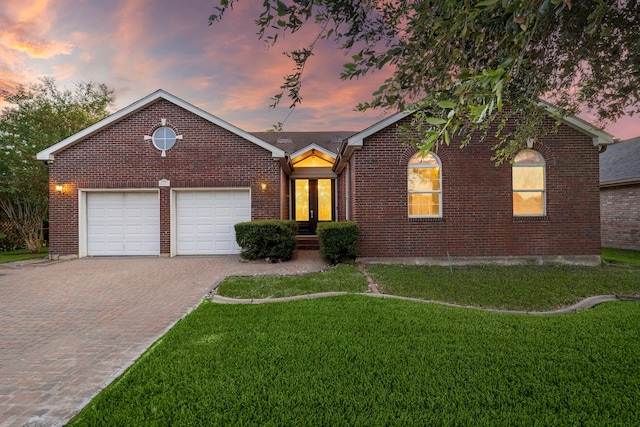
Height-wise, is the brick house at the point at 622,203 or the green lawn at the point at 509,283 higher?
the brick house at the point at 622,203

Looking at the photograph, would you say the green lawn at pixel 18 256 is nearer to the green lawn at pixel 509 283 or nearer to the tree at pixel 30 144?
the tree at pixel 30 144

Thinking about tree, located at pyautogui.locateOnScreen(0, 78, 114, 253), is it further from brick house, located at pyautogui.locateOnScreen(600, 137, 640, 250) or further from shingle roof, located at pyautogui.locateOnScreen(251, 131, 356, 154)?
brick house, located at pyautogui.locateOnScreen(600, 137, 640, 250)

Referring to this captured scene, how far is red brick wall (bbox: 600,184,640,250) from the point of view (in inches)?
476

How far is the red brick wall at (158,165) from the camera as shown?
10.6 metres

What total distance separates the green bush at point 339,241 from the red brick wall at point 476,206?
50 centimetres

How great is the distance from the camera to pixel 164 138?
10727 millimetres

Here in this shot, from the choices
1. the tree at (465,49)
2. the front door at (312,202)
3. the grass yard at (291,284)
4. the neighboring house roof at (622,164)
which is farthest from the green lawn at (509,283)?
the neighboring house roof at (622,164)

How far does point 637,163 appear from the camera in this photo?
42.8ft

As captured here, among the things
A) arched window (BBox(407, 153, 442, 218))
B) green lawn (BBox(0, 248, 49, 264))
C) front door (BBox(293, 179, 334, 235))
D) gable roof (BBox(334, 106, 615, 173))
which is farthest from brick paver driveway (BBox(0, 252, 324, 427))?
front door (BBox(293, 179, 334, 235))

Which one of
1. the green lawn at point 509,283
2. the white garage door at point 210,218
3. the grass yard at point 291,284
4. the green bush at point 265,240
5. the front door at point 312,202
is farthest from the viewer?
the front door at point 312,202

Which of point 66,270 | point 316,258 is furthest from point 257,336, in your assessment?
point 66,270

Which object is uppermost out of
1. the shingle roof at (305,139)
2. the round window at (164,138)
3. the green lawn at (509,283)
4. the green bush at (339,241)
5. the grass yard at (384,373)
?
the shingle roof at (305,139)

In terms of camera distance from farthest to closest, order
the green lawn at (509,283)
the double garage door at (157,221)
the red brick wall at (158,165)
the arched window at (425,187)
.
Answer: the double garage door at (157,221) < the red brick wall at (158,165) < the arched window at (425,187) < the green lawn at (509,283)

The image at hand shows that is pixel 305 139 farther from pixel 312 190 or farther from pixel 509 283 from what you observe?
pixel 509 283
